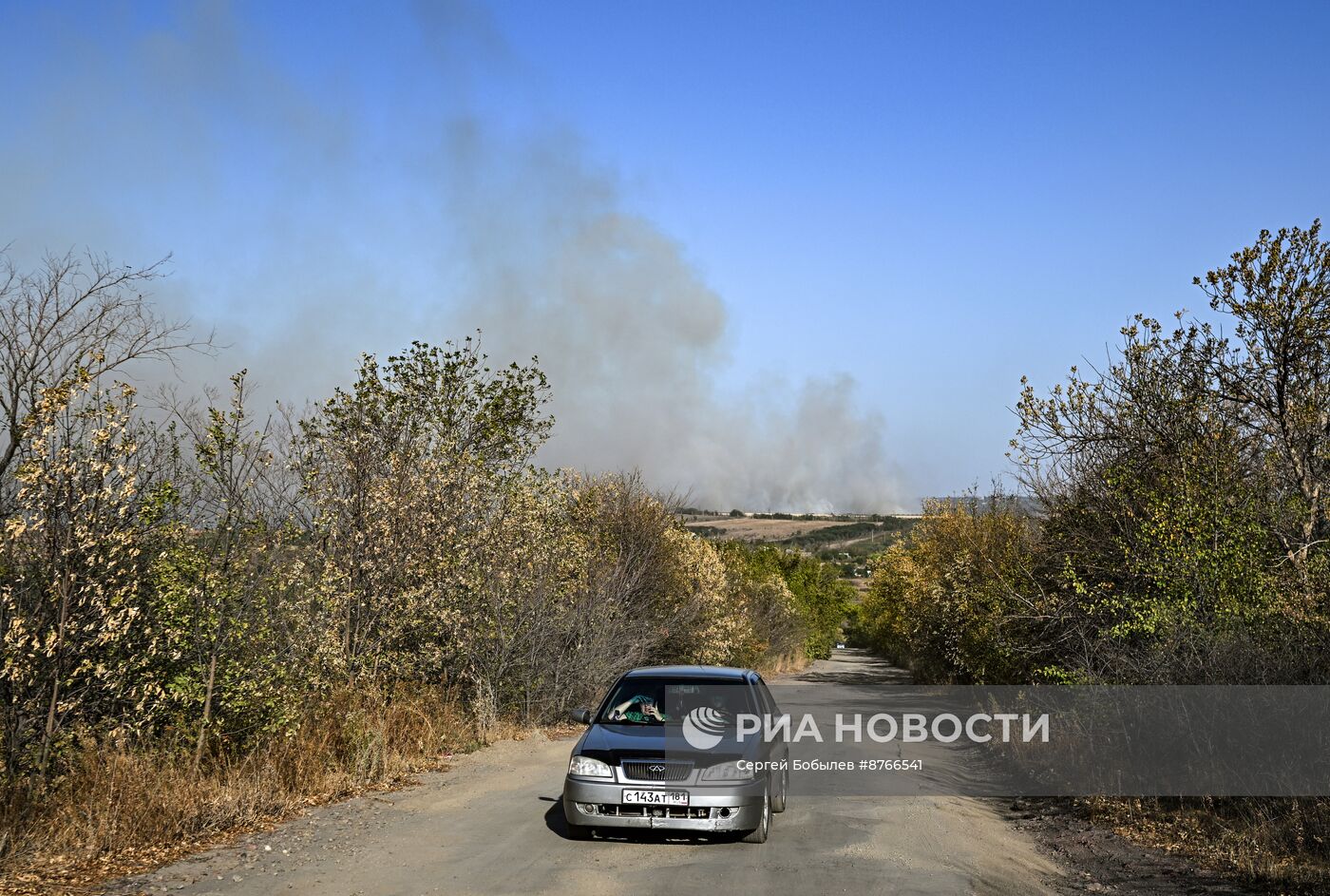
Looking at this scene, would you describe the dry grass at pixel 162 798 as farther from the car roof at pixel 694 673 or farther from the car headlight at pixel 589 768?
the car roof at pixel 694 673

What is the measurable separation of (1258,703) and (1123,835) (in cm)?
206

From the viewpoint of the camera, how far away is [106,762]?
8773 millimetres

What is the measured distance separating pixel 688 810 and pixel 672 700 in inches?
63.6

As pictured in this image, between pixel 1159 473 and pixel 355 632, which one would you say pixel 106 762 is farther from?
pixel 1159 473

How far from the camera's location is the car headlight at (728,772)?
849 centimetres

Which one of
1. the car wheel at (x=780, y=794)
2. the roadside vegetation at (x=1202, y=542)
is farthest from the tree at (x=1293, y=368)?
the car wheel at (x=780, y=794)

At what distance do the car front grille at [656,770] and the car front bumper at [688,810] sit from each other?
0.08 metres

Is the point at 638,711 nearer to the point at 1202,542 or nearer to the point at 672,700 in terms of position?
the point at 672,700

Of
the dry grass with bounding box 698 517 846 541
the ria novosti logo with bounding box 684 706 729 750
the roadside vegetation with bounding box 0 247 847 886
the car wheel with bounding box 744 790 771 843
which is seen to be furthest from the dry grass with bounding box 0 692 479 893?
the dry grass with bounding box 698 517 846 541

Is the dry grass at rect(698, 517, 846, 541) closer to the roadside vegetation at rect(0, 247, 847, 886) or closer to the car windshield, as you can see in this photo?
the roadside vegetation at rect(0, 247, 847, 886)

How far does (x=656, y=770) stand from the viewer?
8.46 metres

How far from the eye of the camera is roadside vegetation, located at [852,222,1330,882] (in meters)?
10.0

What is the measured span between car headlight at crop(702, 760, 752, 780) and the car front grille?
172mm

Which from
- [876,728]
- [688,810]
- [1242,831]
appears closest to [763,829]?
[688,810]
